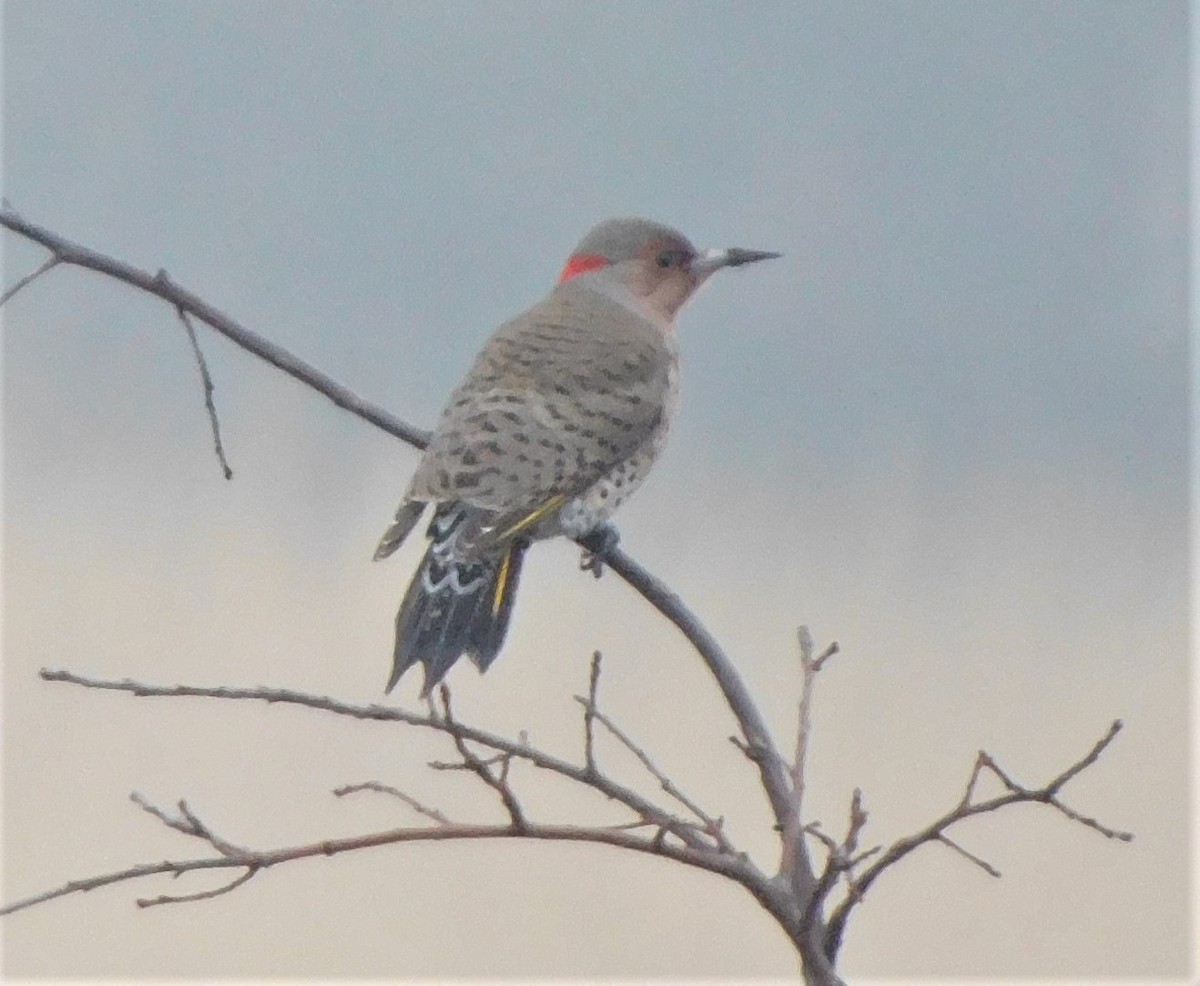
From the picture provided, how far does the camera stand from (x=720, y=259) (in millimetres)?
3924

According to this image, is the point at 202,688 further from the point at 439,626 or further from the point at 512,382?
the point at 512,382

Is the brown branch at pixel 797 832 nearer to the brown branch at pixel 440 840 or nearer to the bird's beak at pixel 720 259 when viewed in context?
the brown branch at pixel 440 840

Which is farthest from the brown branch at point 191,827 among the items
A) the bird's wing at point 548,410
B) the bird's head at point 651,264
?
the bird's head at point 651,264

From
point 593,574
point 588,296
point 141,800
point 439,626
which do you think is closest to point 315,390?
point 439,626

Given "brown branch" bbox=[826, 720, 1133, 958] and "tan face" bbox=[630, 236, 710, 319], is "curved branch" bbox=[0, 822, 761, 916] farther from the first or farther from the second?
"tan face" bbox=[630, 236, 710, 319]

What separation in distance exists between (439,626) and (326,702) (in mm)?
768

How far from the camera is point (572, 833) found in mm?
1576

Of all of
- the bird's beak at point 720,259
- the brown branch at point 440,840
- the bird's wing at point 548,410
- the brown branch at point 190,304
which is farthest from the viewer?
the bird's beak at point 720,259

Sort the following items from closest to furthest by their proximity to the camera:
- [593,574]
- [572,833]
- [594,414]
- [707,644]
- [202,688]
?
1. [572,833]
2. [202,688]
3. [707,644]
4. [593,574]
5. [594,414]

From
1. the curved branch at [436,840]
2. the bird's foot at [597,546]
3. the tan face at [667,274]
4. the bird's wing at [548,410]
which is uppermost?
the tan face at [667,274]

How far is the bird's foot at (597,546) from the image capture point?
113 inches

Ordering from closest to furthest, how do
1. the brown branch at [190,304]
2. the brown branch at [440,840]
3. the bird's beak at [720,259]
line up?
the brown branch at [440,840]
the brown branch at [190,304]
the bird's beak at [720,259]

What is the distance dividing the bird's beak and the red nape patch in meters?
0.23

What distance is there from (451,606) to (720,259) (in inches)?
66.4
